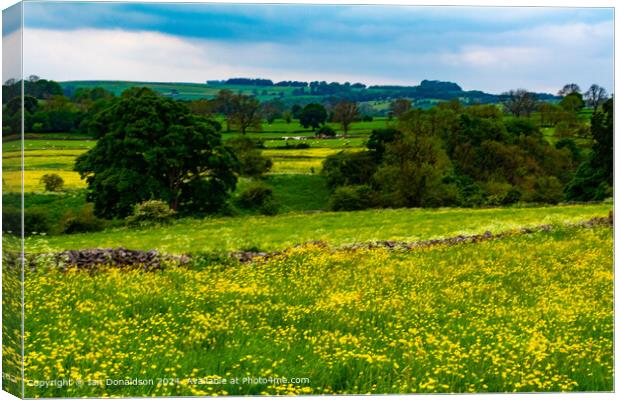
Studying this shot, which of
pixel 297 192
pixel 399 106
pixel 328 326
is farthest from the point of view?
pixel 399 106

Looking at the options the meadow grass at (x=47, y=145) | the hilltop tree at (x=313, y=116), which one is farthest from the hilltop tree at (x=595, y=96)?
the meadow grass at (x=47, y=145)

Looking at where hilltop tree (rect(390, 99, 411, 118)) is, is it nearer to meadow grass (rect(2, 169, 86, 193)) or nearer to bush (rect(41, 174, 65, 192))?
meadow grass (rect(2, 169, 86, 193))

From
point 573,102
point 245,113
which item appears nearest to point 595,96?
point 573,102

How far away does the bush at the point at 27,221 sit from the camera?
637 inches

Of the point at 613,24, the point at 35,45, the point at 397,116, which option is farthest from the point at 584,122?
the point at 35,45

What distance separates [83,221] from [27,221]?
35.4 inches

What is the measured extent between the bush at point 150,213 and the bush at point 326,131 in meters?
2.80

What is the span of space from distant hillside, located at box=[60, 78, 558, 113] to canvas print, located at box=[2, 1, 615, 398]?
0.04m

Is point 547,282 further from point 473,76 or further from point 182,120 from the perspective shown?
point 182,120

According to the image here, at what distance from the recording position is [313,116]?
17.9m

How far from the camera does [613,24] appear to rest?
17141 mm

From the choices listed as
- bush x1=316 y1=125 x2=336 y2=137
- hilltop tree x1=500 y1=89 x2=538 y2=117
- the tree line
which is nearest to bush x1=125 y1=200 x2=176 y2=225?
the tree line

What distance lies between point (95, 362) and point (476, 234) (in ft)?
21.6

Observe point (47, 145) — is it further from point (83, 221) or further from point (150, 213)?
point (150, 213)
